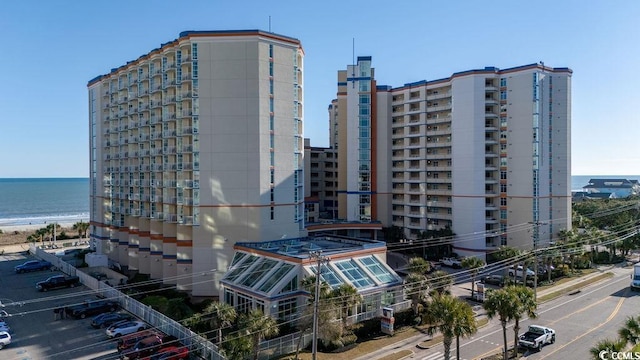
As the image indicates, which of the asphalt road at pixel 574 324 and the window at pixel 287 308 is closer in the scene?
the asphalt road at pixel 574 324

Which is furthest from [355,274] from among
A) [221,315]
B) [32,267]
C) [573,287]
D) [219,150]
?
[32,267]

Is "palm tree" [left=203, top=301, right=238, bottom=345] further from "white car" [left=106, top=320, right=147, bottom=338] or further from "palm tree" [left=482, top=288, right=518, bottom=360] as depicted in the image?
"palm tree" [left=482, top=288, right=518, bottom=360]

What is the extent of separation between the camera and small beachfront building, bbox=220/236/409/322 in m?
38.1

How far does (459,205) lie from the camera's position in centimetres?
7106

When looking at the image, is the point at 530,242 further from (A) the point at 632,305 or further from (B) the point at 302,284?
(B) the point at 302,284

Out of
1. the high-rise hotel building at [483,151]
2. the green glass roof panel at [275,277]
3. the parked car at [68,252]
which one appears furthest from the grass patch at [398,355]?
the parked car at [68,252]

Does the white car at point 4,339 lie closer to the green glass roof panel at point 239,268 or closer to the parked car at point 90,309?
the parked car at point 90,309

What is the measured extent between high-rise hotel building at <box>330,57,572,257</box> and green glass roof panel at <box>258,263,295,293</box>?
39.3m

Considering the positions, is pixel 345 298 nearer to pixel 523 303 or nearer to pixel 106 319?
pixel 523 303

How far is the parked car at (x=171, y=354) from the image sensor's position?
31.8 meters

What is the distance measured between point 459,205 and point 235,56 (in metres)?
44.3

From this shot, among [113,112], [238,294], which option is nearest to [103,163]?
[113,112]

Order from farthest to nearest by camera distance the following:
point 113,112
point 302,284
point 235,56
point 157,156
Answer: point 113,112 → point 157,156 → point 235,56 → point 302,284

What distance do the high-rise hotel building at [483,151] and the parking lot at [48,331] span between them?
4943 cm
